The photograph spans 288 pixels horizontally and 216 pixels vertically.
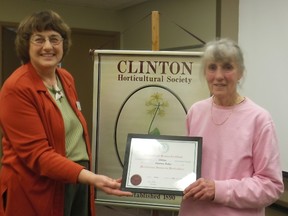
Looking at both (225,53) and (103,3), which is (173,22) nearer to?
(103,3)

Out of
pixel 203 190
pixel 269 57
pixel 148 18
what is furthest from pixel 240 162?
pixel 148 18

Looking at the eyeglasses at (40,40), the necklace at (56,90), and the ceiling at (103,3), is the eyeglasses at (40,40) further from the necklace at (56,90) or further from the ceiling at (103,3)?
the ceiling at (103,3)

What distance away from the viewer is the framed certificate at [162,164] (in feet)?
4.45

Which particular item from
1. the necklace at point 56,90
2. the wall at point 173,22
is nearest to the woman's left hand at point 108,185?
the necklace at point 56,90

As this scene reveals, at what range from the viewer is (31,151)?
5.00 feet

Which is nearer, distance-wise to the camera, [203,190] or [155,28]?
[203,190]

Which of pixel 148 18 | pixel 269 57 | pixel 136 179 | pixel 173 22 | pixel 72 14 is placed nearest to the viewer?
pixel 136 179

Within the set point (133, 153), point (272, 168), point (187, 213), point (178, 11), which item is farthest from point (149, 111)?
point (178, 11)

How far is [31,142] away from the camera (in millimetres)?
1522

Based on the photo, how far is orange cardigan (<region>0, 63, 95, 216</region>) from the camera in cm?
152

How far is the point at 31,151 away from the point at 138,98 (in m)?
0.82

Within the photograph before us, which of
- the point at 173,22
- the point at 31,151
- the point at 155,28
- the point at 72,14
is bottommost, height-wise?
the point at 31,151

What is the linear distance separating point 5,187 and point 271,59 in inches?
68.0

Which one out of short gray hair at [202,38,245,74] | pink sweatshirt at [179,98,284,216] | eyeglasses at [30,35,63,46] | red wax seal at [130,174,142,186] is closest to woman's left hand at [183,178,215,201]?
pink sweatshirt at [179,98,284,216]
